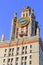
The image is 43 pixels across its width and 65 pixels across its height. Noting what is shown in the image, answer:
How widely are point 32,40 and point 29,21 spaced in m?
11.3

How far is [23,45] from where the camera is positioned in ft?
239

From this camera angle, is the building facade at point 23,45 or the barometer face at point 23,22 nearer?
the building facade at point 23,45

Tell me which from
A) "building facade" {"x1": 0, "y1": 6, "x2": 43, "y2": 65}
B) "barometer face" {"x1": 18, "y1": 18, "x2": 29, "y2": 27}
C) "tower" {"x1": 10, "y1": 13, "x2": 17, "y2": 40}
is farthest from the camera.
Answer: "barometer face" {"x1": 18, "y1": 18, "x2": 29, "y2": 27}

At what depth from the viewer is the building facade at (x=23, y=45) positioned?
6943 cm

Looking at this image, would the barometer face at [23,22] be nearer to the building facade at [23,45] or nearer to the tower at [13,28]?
the building facade at [23,45]

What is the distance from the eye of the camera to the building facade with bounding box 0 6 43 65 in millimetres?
69431

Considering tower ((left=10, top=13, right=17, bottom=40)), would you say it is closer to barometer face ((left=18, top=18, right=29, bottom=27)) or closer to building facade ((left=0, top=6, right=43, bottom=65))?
building facade ((left=0, top=6, right=43, bottom=65))

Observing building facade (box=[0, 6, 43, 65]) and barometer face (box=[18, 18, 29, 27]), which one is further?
barometer face (box=[18, 18, 29, 27])

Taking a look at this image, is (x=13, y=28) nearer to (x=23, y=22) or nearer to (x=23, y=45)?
(x=23, y=22)

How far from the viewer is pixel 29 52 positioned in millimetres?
70250

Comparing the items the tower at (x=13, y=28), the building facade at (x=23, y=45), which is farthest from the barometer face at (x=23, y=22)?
the tower at (x=13, y=28)

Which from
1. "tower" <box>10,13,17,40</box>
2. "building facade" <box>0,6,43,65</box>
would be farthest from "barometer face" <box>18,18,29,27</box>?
"tower" <box>10,13,17,40</box>

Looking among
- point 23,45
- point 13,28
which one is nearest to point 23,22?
point 13,28

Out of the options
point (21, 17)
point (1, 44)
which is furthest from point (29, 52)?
point (21, 17)
